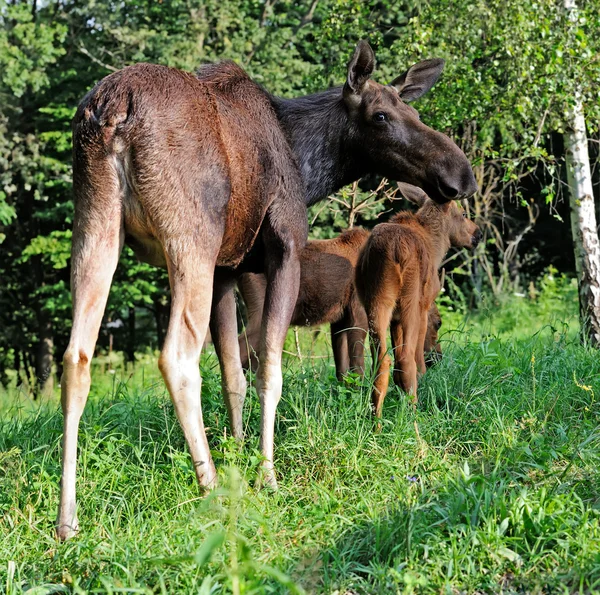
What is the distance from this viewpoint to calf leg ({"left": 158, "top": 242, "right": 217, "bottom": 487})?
162 inches

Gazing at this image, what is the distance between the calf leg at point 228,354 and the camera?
5.15 m

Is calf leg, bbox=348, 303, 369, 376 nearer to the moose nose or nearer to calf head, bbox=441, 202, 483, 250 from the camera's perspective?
calf head, bbox=441, 202, 483, 250

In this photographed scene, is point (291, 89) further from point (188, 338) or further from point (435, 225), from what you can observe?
point (188, 338)

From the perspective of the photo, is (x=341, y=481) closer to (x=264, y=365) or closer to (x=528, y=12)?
(x=264, y=365)

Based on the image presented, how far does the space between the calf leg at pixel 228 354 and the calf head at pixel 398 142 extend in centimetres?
128

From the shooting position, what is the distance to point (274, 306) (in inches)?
185

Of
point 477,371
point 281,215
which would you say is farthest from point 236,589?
point 477,371

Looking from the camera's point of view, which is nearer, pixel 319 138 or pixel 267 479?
pixel 267 479

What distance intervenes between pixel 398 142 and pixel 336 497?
2.29m

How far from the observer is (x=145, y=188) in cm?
414

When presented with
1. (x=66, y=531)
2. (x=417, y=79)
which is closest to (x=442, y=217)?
(x=417, y=79)

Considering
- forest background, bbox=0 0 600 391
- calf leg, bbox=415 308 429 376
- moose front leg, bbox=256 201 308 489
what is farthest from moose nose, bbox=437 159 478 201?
forest background, bbox=0 0 600 391

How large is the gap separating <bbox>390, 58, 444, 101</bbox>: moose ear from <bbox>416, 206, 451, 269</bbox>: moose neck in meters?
2.03

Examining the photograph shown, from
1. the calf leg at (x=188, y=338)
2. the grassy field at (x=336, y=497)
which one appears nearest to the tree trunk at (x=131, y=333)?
the grassy field at (x=336, y=497)
